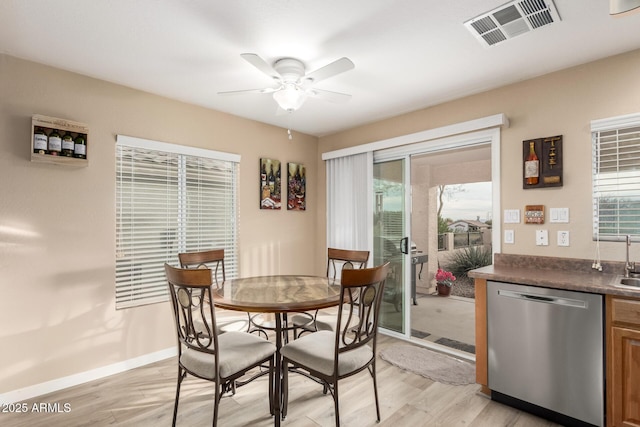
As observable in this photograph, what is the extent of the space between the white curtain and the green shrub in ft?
9.53

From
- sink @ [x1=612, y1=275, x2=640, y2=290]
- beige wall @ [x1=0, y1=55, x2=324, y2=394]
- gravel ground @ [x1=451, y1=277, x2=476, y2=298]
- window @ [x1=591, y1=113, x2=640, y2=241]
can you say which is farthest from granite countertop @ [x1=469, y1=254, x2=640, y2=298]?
gravel ground @ [x1=451, y1=277, x2=476, y2=298]

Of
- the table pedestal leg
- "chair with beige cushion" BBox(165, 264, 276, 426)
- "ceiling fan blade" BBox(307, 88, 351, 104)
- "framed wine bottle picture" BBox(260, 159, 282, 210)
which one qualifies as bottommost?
the table pedestal leg

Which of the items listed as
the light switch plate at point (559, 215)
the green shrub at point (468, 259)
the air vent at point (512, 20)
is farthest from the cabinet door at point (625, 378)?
the green shrub at point (468, 259)

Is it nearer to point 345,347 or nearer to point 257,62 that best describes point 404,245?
point 345,347

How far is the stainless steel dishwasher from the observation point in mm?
1927

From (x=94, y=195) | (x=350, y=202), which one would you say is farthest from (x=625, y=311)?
(x=94, y=195)

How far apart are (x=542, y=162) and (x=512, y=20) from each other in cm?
118

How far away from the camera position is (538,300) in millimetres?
2115

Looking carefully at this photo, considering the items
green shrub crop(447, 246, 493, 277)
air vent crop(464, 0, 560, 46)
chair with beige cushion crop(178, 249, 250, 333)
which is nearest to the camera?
air vent crop(464, 0, 560, 46)

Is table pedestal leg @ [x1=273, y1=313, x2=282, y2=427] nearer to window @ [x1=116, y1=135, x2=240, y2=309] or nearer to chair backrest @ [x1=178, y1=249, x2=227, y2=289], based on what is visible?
chair backrest @ [x1=178, y1=249, x2=227, y2=289]

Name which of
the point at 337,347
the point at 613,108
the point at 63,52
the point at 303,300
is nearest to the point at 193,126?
the point at 63,52

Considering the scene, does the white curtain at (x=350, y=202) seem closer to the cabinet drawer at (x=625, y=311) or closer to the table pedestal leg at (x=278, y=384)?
the table pedestal leg at (x=278, y=384)

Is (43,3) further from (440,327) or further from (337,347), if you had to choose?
(440,327)

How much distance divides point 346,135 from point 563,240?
8.51ft
